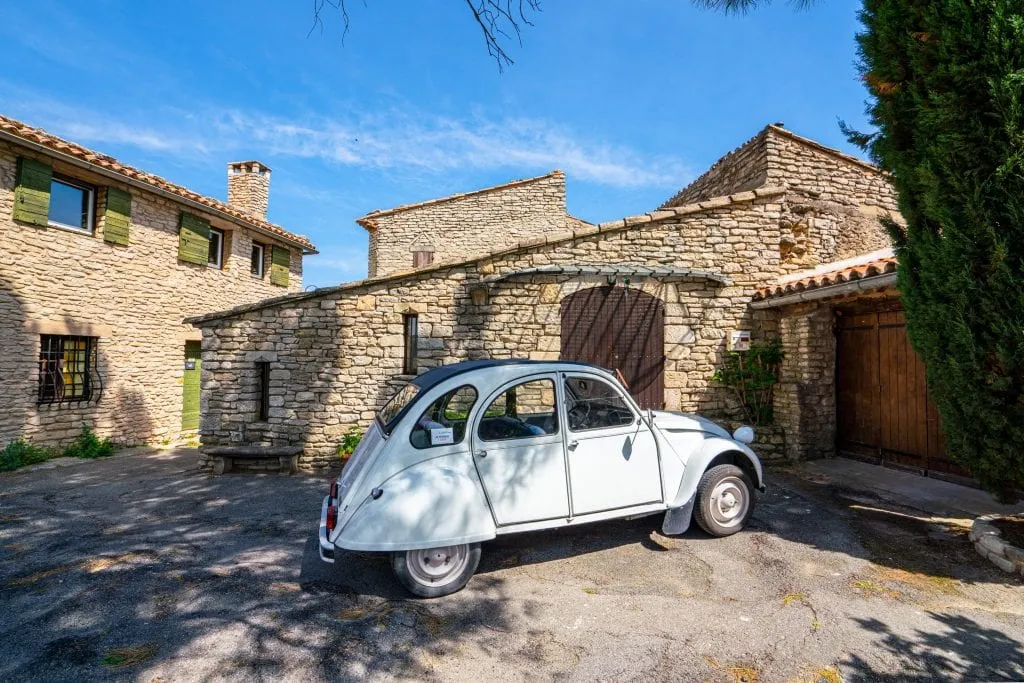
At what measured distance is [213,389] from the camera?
687cm

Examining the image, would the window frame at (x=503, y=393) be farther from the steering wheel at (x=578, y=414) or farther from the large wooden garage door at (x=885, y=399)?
the large wooden garage door at (x=885, y=399)

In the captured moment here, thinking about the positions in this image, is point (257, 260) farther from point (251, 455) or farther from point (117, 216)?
point (251, 455)

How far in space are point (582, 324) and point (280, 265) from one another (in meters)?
10.2

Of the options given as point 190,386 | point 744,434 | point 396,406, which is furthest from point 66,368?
point 744,434

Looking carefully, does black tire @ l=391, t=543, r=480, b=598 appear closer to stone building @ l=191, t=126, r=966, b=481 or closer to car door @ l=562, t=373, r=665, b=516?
car door @ l=562, t=373, r=665, b=516

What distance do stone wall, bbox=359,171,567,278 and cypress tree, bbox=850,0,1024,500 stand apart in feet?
30.2

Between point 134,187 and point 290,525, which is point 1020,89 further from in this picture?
point 134,187

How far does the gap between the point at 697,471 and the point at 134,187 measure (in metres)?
11.7

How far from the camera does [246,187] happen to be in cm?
1295

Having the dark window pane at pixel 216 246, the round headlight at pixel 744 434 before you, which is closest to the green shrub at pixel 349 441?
the round headlight at pixel 744 434

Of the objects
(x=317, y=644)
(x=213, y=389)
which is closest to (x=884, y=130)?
(x=317, y=644)

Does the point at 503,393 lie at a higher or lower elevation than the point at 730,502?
higher

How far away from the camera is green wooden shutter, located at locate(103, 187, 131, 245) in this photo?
893 cm

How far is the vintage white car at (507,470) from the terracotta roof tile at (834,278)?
2816 mm
